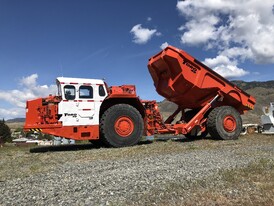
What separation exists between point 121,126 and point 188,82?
3.62 m

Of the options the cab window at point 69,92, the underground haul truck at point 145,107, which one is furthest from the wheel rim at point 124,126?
the cab window at point 69,92

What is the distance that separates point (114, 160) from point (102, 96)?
4097mm

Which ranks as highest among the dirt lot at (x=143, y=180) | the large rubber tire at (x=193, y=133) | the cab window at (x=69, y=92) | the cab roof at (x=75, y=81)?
the cab roof at (x=75, y=81)

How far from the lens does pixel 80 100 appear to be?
13.7 metres

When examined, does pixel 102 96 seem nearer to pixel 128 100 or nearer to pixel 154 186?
pixel 128 100

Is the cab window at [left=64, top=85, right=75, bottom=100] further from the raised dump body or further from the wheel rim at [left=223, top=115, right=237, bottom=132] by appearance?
the wheel rim at [left=223, top=115, right=237, bottom=132]

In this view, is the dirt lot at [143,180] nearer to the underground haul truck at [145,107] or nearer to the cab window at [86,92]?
the underground haul truck at [145,107]

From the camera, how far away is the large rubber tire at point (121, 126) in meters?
13.7

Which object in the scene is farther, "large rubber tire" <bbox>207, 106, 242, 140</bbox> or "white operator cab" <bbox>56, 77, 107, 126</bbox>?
"large rubber tire" <bbox>207, 106, 242, 140</bbox>

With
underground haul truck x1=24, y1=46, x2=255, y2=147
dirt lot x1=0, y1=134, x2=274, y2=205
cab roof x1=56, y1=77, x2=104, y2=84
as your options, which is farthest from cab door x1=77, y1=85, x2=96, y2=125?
dirt lot x1=0, y1=134, x2=274, y2=205

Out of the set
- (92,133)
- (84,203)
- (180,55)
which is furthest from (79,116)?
(84,203)

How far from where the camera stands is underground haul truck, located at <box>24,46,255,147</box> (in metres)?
13.5

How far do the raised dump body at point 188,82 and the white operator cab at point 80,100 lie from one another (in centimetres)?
320

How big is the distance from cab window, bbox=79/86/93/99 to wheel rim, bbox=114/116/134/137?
142cm
